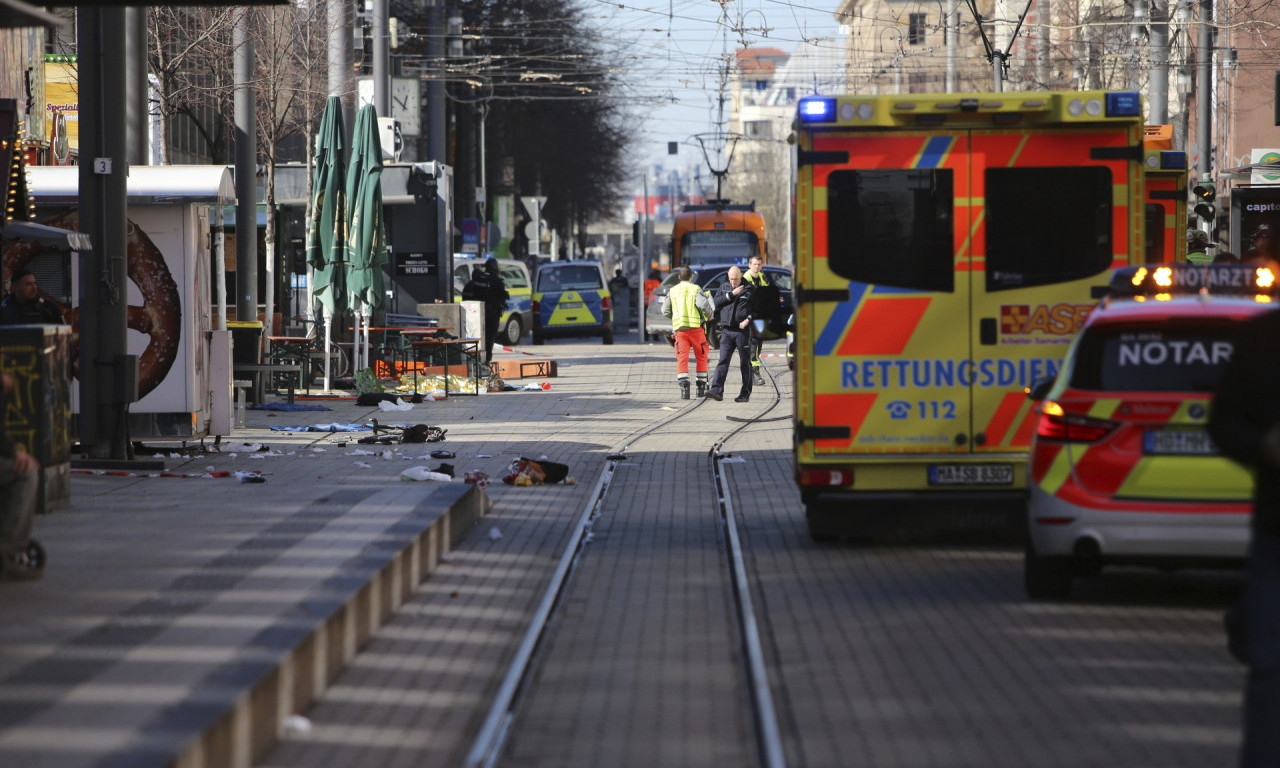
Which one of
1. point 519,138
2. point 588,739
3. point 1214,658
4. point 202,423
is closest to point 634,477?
point 202,423

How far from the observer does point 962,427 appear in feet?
35.8

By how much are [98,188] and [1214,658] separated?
32.6 feet

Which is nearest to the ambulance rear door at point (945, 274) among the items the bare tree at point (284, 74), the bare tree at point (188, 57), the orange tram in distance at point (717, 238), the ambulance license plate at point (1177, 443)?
the ambulance license plate at point (1177, 443)

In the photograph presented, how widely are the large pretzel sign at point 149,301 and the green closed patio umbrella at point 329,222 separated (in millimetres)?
7460

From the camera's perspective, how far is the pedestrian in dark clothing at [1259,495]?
4.75m

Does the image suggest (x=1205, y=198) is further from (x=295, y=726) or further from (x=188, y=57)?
(x=295, y=726)

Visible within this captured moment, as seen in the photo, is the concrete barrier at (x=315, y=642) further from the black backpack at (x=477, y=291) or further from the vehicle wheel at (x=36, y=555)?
the black backpack at (x=477, y=291)

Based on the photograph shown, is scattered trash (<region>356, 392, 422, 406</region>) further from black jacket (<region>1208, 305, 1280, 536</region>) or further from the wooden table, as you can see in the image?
black jacket (<region>1208, 305, 1280, 536</region>)

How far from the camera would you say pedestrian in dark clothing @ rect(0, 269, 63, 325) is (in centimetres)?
1495

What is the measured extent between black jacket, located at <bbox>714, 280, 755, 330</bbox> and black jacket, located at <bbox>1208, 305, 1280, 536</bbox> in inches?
727

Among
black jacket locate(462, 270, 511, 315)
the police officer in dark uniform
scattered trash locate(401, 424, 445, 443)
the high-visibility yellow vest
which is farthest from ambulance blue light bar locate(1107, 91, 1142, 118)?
black jacket locate(462, 270, 511, 315)

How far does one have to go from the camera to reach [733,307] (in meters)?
23.6

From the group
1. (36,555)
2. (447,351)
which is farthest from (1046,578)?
(447,351)

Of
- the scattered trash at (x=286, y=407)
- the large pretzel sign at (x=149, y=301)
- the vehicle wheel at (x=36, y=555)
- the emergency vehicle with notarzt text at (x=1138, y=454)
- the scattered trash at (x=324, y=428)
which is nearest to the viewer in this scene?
the emergency vehicle with notarzt text at (x=1138, y=454)
